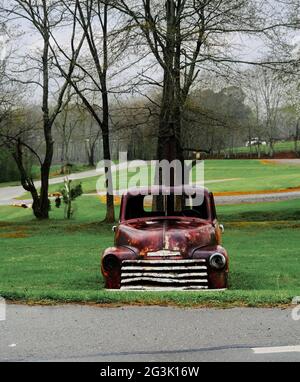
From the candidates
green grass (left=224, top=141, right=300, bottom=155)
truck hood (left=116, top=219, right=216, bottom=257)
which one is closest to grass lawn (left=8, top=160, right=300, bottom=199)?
green grass (left=224, top=141, right=300, bottom=155)

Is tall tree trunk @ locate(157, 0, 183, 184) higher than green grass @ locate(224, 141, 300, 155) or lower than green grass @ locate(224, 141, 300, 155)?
higher

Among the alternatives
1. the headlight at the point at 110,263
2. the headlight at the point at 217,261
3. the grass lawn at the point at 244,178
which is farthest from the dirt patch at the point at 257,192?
the headlight at the point at 110,263

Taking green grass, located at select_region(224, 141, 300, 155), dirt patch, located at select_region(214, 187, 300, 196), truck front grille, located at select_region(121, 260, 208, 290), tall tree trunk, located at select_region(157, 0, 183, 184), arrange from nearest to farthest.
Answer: truck front grille, located at select_region(121, 260, 208, 290) < tall tree trunk, located at select_region(157, 0, 183, 184) < dirt patch, located at select_region(214, 187, 300, 196) < green grass, located at select_region(224, 141, 300, 155)

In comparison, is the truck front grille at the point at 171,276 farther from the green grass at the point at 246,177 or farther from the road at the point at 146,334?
the green grass at the point at 246,177

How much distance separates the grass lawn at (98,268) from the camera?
291 inches

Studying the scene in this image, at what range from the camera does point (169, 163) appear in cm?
2441

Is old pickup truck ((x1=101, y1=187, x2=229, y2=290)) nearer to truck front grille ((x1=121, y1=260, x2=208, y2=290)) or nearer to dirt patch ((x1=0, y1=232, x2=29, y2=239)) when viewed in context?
truck front grille ((x1=121, y1=260, x2=208, y2=290))

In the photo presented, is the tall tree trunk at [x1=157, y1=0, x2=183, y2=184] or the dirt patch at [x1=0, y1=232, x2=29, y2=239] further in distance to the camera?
the dirt patch at [x1=0, y1=232, x2=29, y2=239]

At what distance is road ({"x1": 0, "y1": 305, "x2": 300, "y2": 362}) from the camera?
516 centimetres

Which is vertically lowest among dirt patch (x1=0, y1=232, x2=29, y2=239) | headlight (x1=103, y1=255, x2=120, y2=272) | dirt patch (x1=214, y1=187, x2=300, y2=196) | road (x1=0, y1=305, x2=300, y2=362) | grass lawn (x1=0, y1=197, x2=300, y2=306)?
dirt patch (x1=214, y1=187, x2=300, y2=196)

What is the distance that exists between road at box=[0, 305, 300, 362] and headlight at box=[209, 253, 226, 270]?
1.48 metres

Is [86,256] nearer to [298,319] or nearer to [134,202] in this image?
[134,202]

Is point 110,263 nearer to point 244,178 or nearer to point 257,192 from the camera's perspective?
point 257,192

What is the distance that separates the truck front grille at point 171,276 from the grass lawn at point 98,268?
0.52 metres
